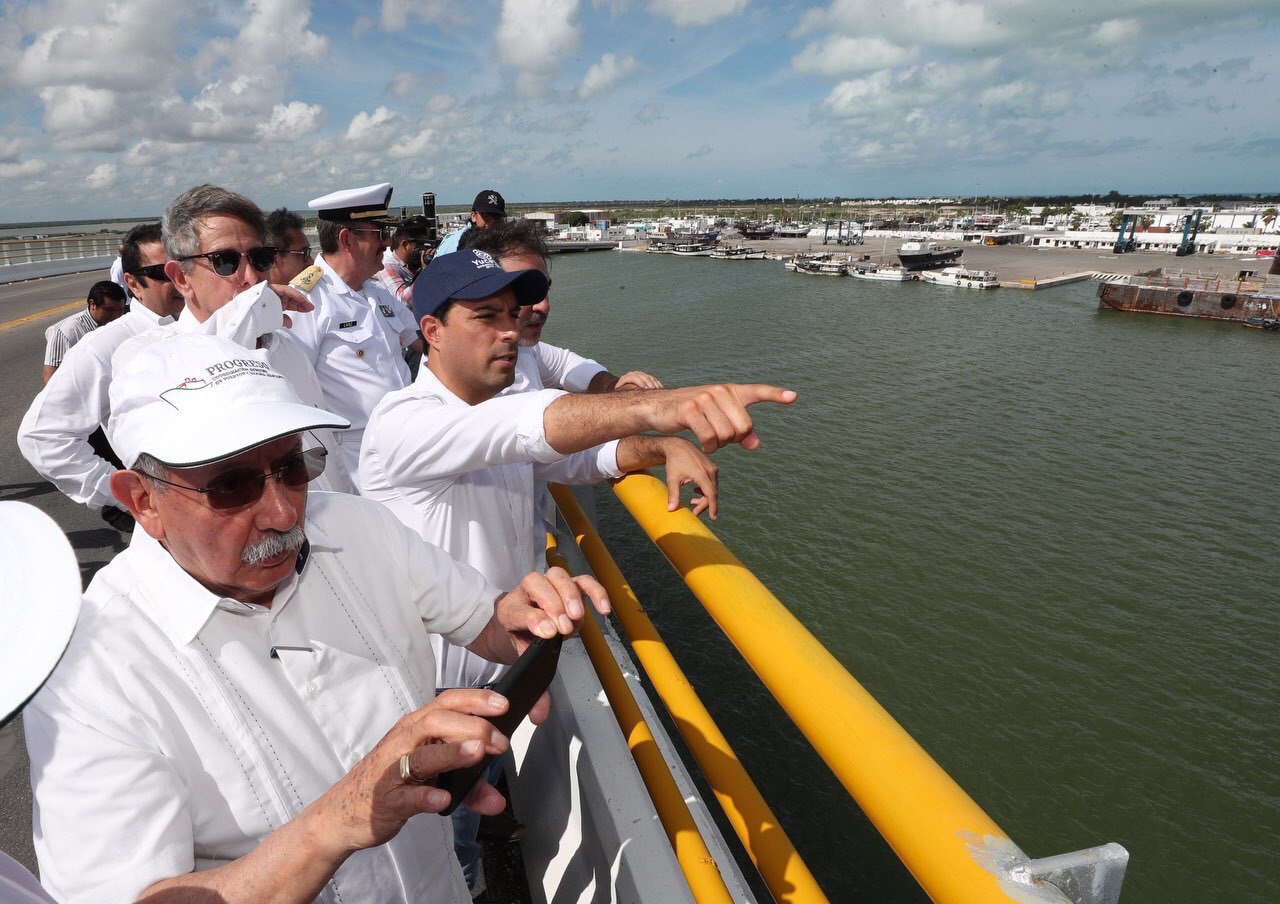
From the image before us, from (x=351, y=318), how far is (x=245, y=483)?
3.18 metres

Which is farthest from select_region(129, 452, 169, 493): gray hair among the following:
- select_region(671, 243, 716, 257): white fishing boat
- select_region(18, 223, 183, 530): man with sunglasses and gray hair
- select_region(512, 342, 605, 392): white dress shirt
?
select_region(671, 243, 716, 257): white fishing boat

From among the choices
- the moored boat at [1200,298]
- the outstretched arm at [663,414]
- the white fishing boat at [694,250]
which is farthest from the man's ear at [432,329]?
the white fishing boat at [694,250]

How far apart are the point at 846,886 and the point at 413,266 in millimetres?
10123

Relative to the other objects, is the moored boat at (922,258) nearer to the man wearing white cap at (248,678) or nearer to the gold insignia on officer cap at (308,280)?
the gold insignia on officer cap at (308,280)

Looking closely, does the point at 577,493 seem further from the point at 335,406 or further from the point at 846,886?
the point at 846,886

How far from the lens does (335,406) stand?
4.05 metres

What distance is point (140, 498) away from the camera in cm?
133

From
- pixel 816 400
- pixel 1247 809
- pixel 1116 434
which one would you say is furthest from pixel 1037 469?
pixel 1247 809

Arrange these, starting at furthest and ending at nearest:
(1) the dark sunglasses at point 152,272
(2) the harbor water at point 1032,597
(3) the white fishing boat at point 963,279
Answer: (3) the white fishing boat at point 963,279 → (2) the harbor water at point 1032,597 → (1) the dark sunglasses at point 152,272

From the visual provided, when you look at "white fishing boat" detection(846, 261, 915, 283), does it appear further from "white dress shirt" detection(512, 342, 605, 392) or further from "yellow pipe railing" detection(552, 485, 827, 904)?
"yellow pipe railing" detection(552, 485, 827, 904)

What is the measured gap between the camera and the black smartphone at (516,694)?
1.08m

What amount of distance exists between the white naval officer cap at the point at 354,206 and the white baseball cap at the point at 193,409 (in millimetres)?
3475

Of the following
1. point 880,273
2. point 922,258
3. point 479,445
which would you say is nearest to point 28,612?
point 479,445

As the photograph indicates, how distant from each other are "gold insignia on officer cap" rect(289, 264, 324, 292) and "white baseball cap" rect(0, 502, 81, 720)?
10.9 feet
